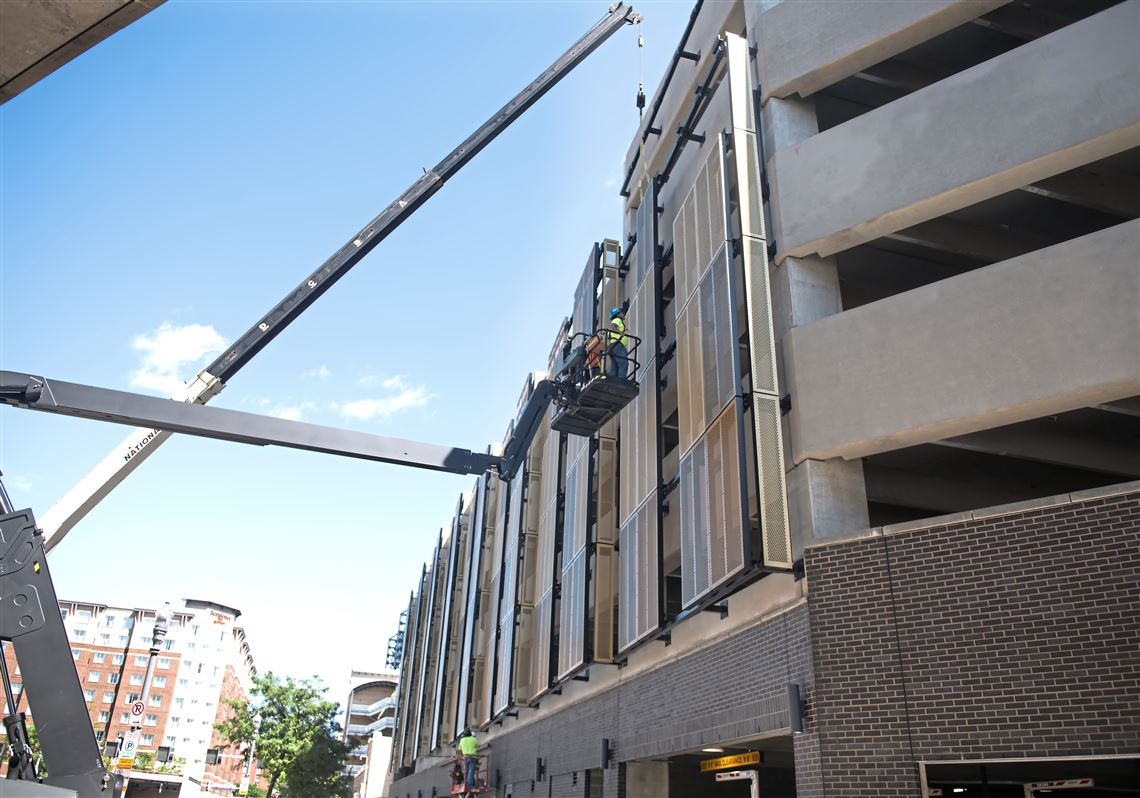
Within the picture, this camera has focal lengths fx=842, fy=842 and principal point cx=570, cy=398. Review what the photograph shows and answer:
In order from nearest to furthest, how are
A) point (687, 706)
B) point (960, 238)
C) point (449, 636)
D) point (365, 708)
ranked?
point (687, 706) < point (960, 238) < point (449, 636) < point (365, 708)

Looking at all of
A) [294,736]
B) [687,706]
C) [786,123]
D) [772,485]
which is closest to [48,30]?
[772,485]

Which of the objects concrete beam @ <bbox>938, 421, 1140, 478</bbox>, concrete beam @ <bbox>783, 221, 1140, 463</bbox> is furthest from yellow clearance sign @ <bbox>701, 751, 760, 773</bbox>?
concrete beam @ <bbox>938, 421, 1140, 478</bbox>

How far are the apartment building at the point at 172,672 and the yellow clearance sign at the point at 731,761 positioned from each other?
110 meters

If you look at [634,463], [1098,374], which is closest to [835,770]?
[1098,374]

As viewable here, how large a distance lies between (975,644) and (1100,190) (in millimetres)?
9254

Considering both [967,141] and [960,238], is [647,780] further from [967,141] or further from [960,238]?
[967,141]

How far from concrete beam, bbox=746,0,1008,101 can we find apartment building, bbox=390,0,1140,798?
6 cm

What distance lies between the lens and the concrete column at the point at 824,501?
44.0 ft

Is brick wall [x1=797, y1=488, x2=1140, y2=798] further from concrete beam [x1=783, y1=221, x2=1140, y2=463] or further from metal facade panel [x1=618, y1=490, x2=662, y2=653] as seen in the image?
metal facade panel [x1=618, y1=490, x2=662, y2=653]

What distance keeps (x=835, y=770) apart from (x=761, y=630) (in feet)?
9.13

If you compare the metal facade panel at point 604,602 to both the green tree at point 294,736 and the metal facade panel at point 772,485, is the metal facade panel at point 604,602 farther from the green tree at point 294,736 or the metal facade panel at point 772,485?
the green tree at point 294,736

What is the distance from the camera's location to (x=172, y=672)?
124 m

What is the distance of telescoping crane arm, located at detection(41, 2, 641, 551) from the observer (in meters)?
18.9

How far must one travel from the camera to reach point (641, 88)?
26.6 m
